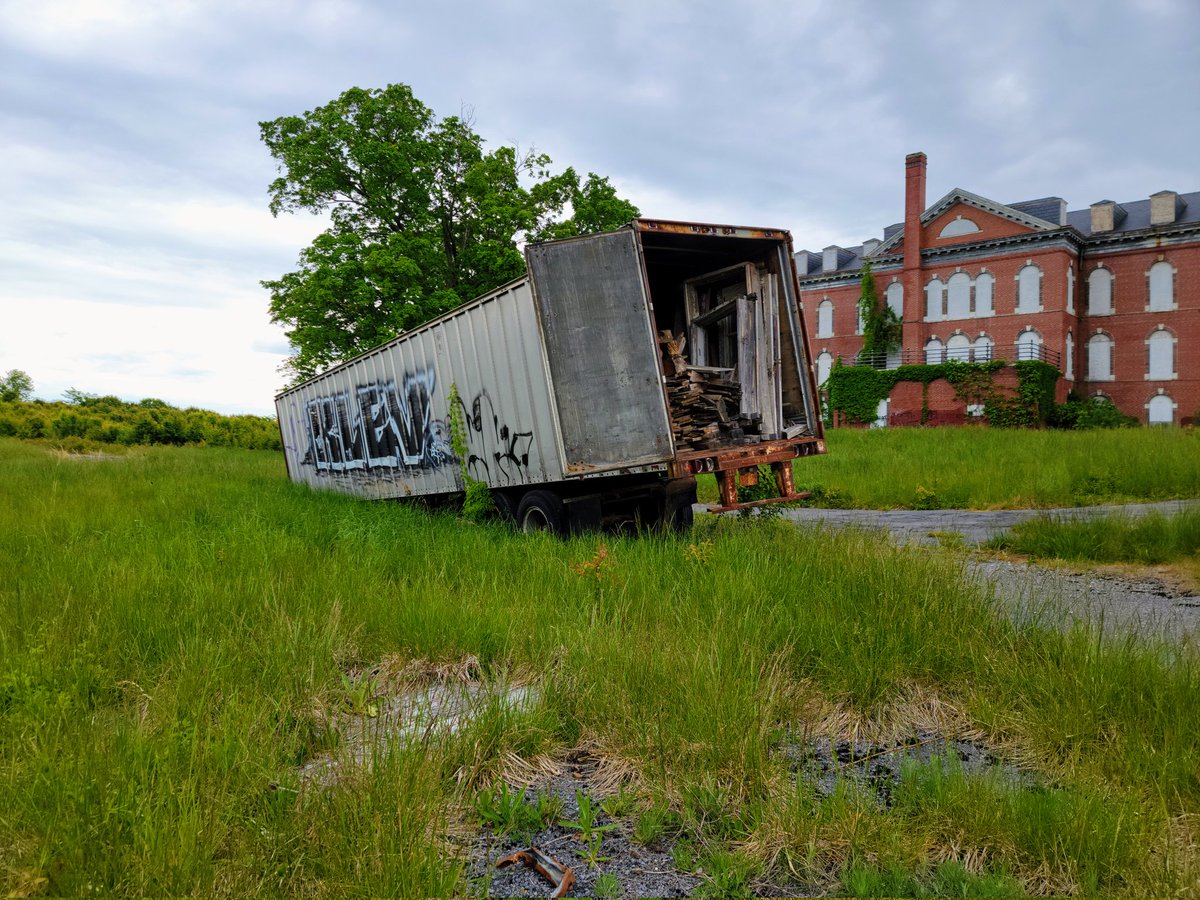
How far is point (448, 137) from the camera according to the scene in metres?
30.3

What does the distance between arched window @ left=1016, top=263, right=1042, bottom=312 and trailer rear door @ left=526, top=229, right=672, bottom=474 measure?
129 ft

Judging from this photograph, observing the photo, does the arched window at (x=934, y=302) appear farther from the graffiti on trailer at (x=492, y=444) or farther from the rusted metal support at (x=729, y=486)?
the rusted metal support at (x=729, y=486)

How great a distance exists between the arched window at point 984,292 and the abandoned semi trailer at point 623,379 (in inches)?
1460

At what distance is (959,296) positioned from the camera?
137 ft

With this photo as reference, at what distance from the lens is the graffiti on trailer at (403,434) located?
9.90 meters

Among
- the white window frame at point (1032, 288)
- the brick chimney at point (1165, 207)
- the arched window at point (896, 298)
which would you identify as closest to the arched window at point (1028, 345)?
the white window frame at point (1032, 288)

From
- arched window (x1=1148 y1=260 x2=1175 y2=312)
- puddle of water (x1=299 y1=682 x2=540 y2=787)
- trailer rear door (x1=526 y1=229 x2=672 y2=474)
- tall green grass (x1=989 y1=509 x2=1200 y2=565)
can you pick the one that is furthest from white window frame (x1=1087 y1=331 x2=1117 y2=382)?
puddle of water (x1=299 y1=682 x2=540 y2=787)

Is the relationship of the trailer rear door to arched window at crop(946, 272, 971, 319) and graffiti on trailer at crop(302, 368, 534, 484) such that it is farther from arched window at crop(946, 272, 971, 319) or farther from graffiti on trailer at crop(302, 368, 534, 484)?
arched window at crop(946, 272, 971, 319)

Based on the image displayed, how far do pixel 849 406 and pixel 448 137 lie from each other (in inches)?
1018

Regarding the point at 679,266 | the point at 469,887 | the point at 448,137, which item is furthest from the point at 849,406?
the point at 469,887

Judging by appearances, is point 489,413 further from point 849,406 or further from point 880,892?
point 849,406

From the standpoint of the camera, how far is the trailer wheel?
895 cm

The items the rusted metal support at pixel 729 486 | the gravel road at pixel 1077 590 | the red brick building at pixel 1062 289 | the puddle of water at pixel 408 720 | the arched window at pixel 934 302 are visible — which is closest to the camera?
the puddle of water at pixel 408 720

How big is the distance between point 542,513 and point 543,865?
6760mm
